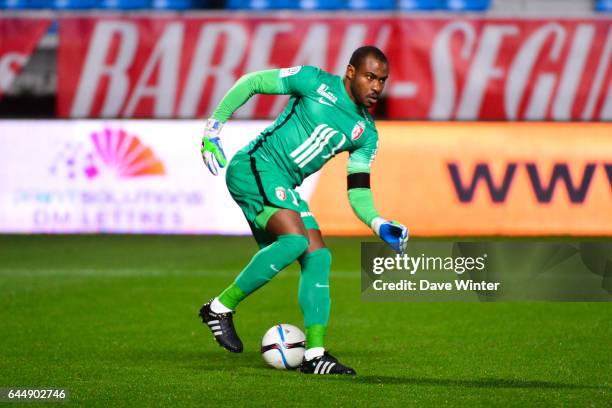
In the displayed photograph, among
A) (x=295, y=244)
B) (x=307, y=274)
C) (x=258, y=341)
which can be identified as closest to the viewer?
(x=295, y=244)

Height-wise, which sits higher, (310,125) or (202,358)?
(310,125)

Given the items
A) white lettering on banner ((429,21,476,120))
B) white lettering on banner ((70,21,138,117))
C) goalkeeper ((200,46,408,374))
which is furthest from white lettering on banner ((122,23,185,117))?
goalkeeper ((200,46,408,374))

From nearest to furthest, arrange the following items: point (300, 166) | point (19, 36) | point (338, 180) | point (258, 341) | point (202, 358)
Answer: point (300, 166), point (202, 358), point (258, 341), point (338, 180), point (19, 36)

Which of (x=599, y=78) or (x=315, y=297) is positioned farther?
(x=599, y=78)

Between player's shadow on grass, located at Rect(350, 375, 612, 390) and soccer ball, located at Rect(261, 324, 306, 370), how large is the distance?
1.34 ft

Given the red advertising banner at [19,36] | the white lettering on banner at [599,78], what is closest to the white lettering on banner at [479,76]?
the white lettering on banner at [599,78]

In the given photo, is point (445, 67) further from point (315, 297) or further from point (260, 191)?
point (315, 297)

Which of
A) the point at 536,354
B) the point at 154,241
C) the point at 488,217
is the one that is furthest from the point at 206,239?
the point at 536,354

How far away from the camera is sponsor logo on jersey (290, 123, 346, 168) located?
6.77 meters

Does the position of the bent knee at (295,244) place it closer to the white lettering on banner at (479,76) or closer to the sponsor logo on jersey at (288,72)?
the sponsor logo on jersey at (288,72)

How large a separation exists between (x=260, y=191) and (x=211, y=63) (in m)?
9.11

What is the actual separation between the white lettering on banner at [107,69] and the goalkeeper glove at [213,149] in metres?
9.23

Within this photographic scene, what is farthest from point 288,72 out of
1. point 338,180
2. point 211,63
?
point 211,63

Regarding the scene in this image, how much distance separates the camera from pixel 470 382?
644cm
